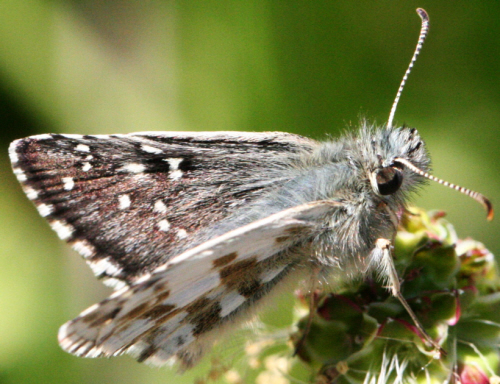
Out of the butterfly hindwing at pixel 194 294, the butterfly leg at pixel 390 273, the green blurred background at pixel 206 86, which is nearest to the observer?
the butterfly hindwing at pixel 194 294

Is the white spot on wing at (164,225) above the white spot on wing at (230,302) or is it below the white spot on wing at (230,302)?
above

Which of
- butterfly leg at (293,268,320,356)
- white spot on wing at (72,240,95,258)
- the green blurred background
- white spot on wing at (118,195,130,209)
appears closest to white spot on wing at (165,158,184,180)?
white spot on wing at (118,195,130,209)

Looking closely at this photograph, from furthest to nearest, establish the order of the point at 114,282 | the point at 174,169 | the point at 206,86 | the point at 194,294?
the point at 206,86, the point at 174,169, the point at 114,282, the point at 194,294

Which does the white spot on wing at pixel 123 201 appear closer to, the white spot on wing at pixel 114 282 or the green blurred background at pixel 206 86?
the white spot on wing at pixel 114 282

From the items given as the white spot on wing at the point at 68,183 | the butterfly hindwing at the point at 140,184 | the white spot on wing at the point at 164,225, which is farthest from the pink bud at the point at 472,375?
the white spot on wing at the point at 68,183

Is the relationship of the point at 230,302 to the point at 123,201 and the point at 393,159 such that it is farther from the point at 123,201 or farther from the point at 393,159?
the point at 393,159

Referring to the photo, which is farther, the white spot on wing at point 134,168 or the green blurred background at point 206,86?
the green blurred background at point 206,86

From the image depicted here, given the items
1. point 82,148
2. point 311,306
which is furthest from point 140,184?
point 311,306
